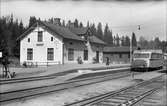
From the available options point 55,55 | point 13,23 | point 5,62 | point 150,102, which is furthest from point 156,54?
point 13,23

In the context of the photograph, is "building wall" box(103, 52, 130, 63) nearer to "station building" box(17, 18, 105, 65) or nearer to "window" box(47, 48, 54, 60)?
"station building" box(17, 18, 105, 65)

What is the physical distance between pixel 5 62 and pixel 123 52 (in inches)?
1801

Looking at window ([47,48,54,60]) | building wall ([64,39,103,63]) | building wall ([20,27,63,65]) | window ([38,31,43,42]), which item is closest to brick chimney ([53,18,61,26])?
building wall ([20,27,63,65])

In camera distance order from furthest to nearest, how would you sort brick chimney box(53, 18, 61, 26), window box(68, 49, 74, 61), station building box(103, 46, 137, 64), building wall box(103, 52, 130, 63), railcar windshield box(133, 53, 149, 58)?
station building box(103, 46, 137, 64) → building wall box(103, 52, 130, 63) → brick chimney box(53, 18, 61, 26) → window box(68, 49, 74, 61) → railcar windshield box(133, 53, 149, 58)

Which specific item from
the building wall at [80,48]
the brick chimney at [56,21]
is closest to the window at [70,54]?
the building wall at [80,48]

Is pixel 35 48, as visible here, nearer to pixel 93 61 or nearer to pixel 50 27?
pixel 50 27

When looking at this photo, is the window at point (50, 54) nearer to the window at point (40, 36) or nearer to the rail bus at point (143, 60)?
the window at point (40, 36)

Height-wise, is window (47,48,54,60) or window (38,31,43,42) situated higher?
window (38,31,43,42)

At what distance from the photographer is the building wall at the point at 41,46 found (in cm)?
4019

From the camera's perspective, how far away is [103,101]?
11.0 metres

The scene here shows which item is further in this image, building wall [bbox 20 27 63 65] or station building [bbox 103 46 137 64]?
station building [bbox 103 46 137 64]

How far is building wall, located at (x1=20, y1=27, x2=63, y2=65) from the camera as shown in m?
40.2

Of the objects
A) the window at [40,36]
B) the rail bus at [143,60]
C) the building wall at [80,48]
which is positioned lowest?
the rail bus at [143,60]

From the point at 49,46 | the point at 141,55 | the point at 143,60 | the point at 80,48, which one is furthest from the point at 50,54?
the point at 143,60
